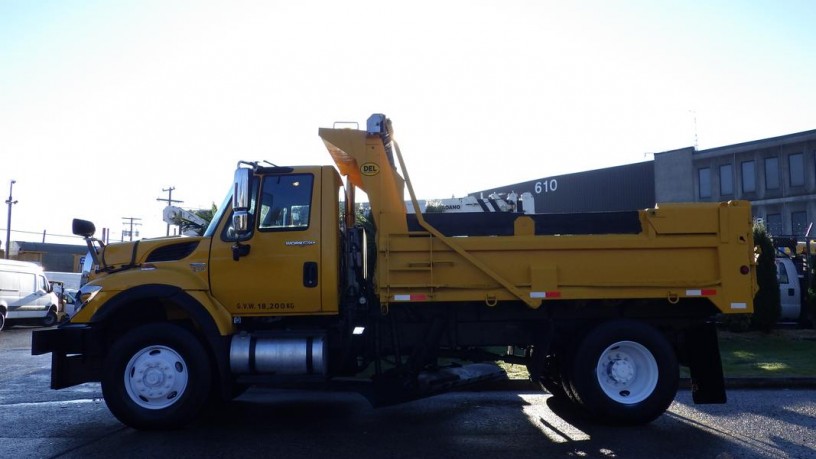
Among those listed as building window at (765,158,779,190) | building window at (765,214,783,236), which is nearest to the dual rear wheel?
building window at (765,214,783,236)

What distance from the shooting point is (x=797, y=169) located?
39312mm

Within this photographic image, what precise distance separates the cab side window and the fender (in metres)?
1.10

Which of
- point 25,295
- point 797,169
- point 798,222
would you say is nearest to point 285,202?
point 25,295

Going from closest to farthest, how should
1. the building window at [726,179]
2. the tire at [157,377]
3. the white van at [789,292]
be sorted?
the tire at [157,377] → the white van at [789,292] → the building window at [726,179]

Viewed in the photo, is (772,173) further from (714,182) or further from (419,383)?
(419,383)

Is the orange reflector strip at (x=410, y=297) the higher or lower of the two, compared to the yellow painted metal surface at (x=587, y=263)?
lower

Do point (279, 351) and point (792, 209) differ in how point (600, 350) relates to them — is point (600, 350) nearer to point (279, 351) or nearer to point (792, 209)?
point (279, 351)

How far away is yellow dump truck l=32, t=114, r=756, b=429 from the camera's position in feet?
24.8

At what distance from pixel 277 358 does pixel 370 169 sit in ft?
7.59

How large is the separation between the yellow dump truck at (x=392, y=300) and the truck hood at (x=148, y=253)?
2 cm

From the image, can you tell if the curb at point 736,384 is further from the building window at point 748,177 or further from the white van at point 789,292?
the building window at point 748,177

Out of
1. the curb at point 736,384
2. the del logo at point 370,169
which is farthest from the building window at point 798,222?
the del logo at point 370,169

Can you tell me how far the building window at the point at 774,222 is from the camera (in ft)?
132

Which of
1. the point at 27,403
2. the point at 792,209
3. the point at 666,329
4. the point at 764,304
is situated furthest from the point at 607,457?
the point at 792,209
